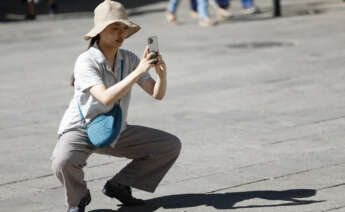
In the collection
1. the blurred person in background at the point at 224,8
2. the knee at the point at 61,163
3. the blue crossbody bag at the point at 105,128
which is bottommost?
the blurred person in background at the point at 224,8

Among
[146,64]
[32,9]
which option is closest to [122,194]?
[146,64]

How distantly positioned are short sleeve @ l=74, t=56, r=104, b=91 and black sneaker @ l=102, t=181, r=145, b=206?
810 millimetres

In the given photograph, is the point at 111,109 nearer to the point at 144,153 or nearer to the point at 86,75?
the point at 86,75

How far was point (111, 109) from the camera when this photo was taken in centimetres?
540

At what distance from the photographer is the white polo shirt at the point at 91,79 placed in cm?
536

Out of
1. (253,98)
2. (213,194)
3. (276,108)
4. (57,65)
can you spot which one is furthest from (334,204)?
(57,65)

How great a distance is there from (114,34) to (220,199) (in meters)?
1.38

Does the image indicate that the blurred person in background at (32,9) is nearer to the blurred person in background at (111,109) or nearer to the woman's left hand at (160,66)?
the blurred person in background at (111,109)

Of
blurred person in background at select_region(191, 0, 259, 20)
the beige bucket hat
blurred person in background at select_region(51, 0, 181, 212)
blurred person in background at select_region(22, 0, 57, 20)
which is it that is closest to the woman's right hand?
blurred person in background at select_region(51, 0, 181, 212)

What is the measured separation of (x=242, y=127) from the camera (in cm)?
827

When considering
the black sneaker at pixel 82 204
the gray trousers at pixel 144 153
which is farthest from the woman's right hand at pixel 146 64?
the black sneaker at pixel 82 204

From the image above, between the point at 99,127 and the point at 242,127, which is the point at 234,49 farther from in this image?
the point at 99,127

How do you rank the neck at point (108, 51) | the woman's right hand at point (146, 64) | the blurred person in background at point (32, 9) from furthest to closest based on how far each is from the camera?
the blurred person in background at point (32, 9)
the neck at point (108, 51)
the woman's right hand at point (146, 64)

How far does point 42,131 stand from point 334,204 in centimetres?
395
